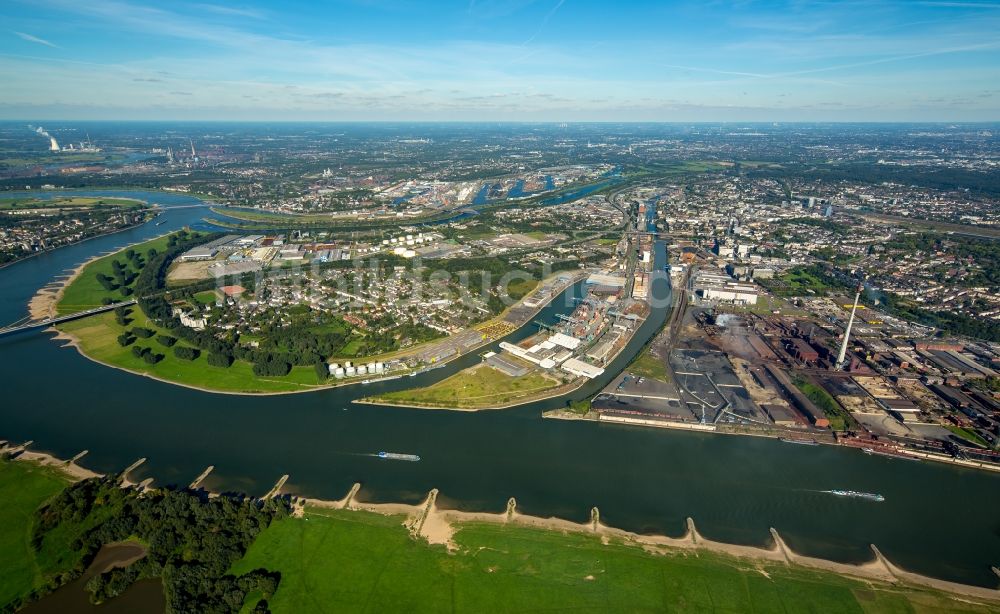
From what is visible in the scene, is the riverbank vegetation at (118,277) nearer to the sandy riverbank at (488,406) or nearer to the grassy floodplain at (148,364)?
the grassy floodplain at (148,364)

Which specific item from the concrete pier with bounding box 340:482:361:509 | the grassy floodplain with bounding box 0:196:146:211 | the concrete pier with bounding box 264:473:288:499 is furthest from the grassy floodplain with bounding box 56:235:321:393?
the grassy floodplain with bounding box 0:196:146:211

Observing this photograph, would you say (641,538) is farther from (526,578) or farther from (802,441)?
(802,441)

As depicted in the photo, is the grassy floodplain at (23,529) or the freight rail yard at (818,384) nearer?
the grassy floodplain at (23,529)

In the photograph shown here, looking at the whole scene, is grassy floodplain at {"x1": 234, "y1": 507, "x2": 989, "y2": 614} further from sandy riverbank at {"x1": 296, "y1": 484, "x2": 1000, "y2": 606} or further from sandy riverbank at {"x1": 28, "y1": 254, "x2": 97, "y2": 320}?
sandy riverbank at {"x1": 28, "y1": 254, "x2": 97, "y2": 320}

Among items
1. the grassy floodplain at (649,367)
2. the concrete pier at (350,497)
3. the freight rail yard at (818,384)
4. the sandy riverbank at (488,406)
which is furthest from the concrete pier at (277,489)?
the grassy floodplain at (649,367)

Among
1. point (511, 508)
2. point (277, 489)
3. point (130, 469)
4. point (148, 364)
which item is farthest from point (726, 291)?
point (148, 364)

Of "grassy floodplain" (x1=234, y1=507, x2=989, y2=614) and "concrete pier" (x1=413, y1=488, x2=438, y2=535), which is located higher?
"concrete pier" (x1=413, y1=488, x2=438, y2=535)
